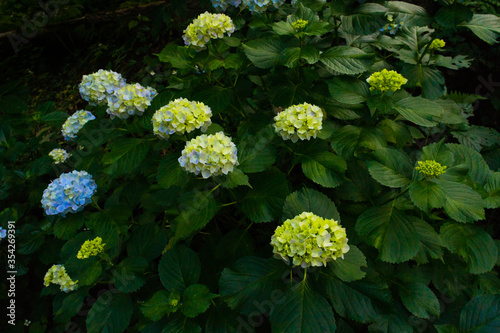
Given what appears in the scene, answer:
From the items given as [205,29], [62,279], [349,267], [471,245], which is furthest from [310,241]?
[62,279]

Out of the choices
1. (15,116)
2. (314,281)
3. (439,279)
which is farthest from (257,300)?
(15,116)

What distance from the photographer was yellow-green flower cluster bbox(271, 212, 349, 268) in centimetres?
115

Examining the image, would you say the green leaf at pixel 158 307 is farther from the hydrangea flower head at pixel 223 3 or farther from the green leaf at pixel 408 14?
the green leaf at pixel 408 14

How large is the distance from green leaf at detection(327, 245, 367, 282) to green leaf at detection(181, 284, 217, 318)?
0.53m

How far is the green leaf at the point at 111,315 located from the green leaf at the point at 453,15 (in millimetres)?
2254

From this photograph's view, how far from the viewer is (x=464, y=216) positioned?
1299 mm

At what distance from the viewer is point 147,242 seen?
183 cm

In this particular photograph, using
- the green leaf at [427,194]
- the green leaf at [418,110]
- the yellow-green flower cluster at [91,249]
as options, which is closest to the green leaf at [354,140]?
the green leaf at [418,110]

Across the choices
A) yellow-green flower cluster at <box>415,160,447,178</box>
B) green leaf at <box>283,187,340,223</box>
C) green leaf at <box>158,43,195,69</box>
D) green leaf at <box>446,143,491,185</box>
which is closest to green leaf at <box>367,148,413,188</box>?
yellow-green flower cluster at <box>415,160,447,178</box>

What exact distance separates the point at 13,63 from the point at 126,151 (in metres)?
6.07

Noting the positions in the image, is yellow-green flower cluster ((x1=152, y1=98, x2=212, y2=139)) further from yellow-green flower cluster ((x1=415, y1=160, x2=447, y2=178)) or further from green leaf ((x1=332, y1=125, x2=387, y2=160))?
yellow-green flower cluster ((x1=415, y1=160, x2=447, y2=178))

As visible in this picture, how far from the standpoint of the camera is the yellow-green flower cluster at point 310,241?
3.76 feet

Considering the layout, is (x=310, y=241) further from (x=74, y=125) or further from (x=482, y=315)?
(x=74, y=125)

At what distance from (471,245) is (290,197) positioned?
2.84 ft
